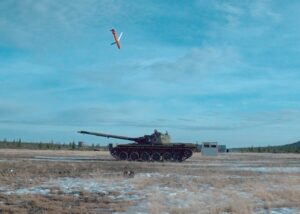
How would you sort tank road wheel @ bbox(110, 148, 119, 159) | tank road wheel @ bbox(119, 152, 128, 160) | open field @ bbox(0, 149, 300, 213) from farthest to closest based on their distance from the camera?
tank road wheel @ bbox(110, 148, 119, 159), tank road wheel @ bbox(119, 152, 128, 160), open field @ bbox(0, 149, 300, 213)

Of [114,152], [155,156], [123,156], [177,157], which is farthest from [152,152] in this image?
[114,152]

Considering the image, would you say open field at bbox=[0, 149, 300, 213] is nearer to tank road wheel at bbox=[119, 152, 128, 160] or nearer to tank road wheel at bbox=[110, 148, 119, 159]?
tank road wheel at bbox=[119, 152, 128, 160]

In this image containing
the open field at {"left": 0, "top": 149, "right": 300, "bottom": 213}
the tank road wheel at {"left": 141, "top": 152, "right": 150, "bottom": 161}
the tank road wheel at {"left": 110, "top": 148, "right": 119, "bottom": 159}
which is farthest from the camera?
the tank road wheel at {"left": 110, "top": 148, "right": 119, "bottom": 159}

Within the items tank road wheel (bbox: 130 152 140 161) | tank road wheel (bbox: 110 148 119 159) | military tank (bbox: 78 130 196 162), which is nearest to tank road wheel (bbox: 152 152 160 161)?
military tank (bbox: 78 130 196 162)

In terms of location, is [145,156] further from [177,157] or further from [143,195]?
[143,195]

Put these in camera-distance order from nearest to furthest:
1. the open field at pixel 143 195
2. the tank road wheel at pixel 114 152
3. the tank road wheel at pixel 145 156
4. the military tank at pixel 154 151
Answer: the open field at pixel 143 195
the military tank at pixel 154 151
the tank road wheel at pixel 145 156
the tank road wheel at pixel 114 152

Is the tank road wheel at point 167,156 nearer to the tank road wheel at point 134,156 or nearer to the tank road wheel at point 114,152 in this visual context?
the tank road wheel at point 134,156

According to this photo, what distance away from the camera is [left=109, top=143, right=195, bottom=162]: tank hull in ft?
133

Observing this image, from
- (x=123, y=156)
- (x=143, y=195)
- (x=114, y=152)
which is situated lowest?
(x=143, y=195)

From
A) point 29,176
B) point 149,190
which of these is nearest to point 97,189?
point 149,190

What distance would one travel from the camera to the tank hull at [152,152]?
133 ft

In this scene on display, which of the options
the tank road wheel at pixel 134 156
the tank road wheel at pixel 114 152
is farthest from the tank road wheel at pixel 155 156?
the tank road wheel at pixel 114 152

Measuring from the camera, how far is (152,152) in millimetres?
40844

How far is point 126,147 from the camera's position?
1614 inches
